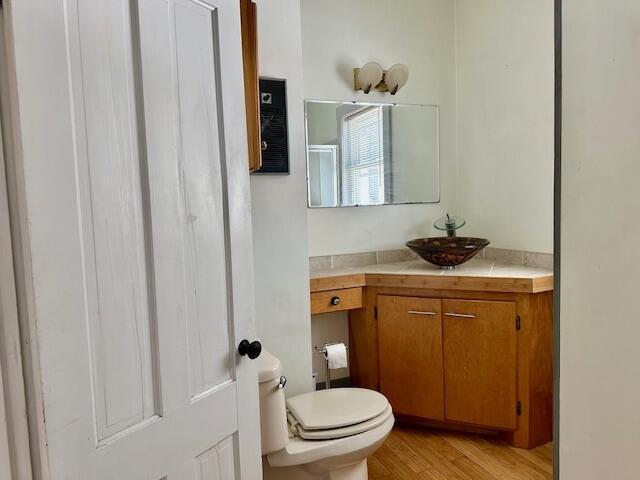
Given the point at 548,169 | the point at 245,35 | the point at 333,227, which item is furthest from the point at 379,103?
the point at 245,35

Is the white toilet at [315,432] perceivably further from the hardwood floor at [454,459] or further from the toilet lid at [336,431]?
the hardwood floor at [454,459]

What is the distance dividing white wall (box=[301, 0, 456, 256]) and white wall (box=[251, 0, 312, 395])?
738 millimetres

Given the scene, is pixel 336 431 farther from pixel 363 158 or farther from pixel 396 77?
pixel 396 77

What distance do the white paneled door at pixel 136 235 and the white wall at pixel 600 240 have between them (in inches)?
30.9

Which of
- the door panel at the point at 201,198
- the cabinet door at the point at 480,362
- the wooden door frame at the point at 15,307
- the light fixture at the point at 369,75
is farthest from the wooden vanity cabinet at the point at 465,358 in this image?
the wooden door frame at the point at 15,307

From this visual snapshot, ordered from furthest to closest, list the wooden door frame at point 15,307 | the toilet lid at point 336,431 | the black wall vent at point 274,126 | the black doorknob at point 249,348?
the black wall vent at point 274,126 < the toilet lid at point 336,431 < the black doorknob at point 249,348 < the wooden door frame at point 15,307

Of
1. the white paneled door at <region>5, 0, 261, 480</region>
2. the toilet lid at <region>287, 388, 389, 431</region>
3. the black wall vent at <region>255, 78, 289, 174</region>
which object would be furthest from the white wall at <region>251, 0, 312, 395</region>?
the white paneled door at <region>5, 0, 261, 480</region>

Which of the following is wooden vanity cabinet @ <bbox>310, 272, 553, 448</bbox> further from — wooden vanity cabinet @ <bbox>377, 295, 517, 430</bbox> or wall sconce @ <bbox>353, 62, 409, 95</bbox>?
wall sconce @ <bbox>353, 62, 409, 95</bbox>

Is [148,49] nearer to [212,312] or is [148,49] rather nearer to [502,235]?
[212,312]

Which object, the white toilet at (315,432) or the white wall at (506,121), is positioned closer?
the white toilet at (315,432)

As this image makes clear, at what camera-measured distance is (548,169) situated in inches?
103

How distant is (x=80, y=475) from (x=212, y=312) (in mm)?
445

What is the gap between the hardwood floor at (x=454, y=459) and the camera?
7.10 ft

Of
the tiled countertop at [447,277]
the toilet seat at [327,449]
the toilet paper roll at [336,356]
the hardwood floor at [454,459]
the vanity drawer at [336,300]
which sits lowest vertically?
the hardwood floor at [454,459]
